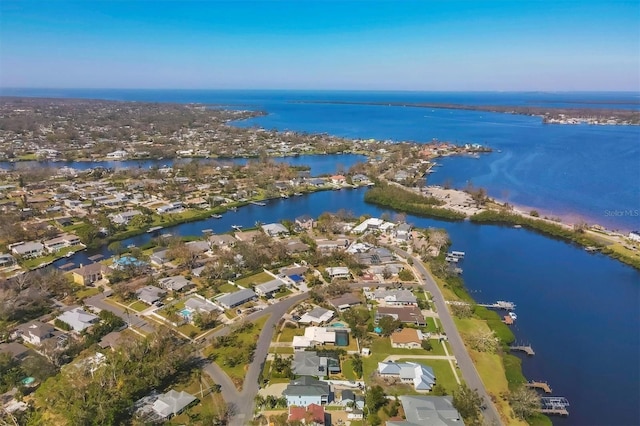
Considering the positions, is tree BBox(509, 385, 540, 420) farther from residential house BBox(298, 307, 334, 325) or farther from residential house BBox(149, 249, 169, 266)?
residential house BBox(149, 249, 169, 266)

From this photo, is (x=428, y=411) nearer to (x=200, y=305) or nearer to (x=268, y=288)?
(x=268, y=288)

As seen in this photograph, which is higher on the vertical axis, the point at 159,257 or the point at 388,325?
the point at 159,257

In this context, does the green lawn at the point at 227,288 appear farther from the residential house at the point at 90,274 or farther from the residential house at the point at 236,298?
the residential house at the point at 90,274

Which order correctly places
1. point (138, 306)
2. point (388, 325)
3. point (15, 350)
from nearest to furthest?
1. point (15, 350)
2. point (388, 325)
3. point (138, 306)

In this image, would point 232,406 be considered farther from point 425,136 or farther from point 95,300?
point 425,136

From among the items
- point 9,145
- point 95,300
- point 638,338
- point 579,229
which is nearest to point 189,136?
point 9,145

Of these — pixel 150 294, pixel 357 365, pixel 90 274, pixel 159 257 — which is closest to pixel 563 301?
pixel 357 365
